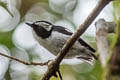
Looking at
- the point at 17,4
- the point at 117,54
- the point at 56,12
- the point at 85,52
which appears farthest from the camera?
the point at 56,12

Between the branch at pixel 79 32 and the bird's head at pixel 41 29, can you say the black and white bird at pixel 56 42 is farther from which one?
the branch at pixel 79 32

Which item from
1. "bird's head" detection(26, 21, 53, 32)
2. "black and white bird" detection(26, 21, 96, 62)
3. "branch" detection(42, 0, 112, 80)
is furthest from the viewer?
"bird's head" detection(26, 21, 53, 32)

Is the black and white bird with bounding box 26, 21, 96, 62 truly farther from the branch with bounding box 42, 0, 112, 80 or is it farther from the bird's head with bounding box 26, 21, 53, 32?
the branch with bounding box 42, 0, 112, 80

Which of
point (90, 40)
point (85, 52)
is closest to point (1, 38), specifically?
point (90, 40)

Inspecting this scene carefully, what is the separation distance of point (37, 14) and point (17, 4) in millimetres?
889

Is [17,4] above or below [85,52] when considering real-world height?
below

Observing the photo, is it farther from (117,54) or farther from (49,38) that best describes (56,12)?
(117,54)

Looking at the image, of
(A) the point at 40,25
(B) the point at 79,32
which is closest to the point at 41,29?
(A) the point at 40,25

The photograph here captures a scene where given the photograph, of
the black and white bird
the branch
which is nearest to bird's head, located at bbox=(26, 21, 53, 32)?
the black and white bird

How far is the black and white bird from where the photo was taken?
1867 millimetres

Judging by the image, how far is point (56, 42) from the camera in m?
1.94

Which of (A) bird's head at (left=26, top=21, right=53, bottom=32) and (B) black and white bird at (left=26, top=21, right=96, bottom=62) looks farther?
(A) bird's head at (left=26, top=21, right=53, bottom=32)

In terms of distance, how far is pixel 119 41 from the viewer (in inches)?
16.5

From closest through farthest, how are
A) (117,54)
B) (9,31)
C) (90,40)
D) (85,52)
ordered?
(117,54) → (85,52) → (90,40) → (9,31)
